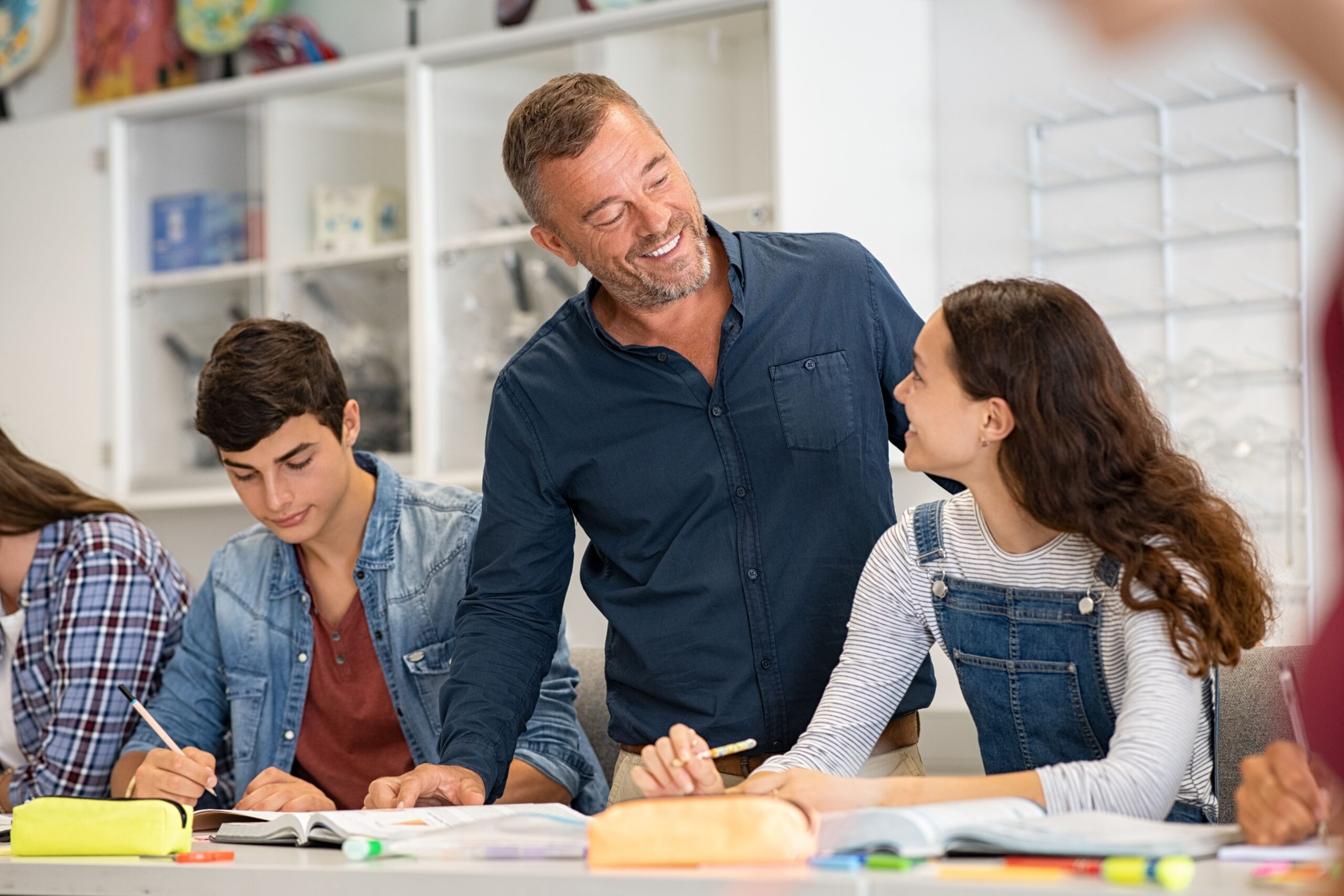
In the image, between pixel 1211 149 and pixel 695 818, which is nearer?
pixel 695 818

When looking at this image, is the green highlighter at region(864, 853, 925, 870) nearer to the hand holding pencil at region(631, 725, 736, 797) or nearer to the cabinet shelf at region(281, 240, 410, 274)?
the hand holding pencil at region(631, 725, 736, 797)

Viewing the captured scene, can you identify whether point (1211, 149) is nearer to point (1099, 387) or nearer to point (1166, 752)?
point (1099, 387)

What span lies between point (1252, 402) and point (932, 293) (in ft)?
2.08

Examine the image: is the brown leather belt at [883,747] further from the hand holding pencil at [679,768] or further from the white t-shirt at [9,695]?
the white t-shirt at [9,695]

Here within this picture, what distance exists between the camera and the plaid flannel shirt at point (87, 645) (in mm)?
1964

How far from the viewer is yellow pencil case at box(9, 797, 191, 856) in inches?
46.0

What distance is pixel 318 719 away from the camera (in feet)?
6.45

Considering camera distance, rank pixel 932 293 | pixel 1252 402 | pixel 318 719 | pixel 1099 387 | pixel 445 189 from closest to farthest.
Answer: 1. pixel 1099 387
2. pixel 318 719
3. pixel 1252 402
4. pixel 932 293
5. pixel 445 189

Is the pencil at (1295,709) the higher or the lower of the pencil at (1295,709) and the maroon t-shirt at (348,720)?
the higher

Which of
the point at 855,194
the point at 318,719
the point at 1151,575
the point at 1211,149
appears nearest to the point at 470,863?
the point at 1151,575

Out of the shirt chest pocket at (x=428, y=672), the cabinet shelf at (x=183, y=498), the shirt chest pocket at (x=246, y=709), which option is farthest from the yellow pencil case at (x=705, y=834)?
the cabinet shelf at (x=183, y=498)

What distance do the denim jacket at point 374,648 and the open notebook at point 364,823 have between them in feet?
1.88

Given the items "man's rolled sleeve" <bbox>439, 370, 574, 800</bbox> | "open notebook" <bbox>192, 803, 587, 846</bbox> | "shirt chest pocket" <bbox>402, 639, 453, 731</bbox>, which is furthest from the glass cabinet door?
"open notebook" <bbox>192, 803, 587, 846</bbox>

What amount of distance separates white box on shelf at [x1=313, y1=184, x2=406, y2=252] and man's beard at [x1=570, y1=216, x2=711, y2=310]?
5.28 feet
